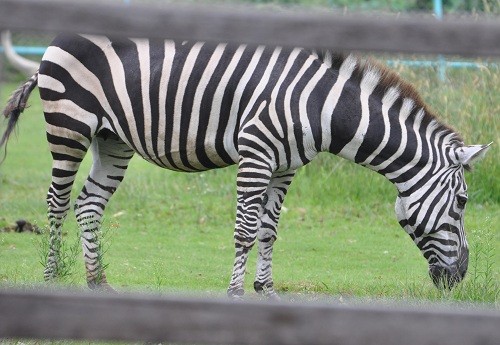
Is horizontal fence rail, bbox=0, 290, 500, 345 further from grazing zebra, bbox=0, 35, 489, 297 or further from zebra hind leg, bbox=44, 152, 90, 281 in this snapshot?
zebra hind leg, bbox=44, 152, 90, 281

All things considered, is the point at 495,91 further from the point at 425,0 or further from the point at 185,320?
the point at 185,320

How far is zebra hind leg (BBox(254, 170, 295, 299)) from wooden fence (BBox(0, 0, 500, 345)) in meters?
4.60

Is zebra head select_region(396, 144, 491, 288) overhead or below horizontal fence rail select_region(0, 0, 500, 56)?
below

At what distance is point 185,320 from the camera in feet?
7.65

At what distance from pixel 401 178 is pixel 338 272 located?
1.61 m

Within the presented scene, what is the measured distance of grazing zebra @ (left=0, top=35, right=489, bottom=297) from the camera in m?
6.32

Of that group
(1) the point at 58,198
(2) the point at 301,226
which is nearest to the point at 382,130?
(1) the point at 58,198

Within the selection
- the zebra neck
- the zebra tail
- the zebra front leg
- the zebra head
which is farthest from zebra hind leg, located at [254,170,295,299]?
the zebra tail

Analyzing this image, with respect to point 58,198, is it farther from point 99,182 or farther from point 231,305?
point 231,305

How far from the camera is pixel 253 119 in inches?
247

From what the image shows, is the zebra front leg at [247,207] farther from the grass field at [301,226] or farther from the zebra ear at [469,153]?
the zebra ear at [469,153]

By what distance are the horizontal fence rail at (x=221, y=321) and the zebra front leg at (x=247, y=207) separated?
156 inches

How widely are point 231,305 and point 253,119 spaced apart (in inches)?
158

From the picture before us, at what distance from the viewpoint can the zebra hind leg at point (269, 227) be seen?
6.96 metres
